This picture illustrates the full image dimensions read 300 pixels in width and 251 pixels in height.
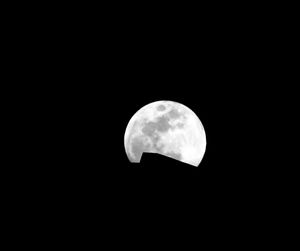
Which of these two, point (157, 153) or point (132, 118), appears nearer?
point (157, 153)

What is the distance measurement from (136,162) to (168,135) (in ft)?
3.12

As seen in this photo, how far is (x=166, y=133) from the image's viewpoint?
324 inches

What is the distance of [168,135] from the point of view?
823cm

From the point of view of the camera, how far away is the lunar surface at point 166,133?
27.0ft

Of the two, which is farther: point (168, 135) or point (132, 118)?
point (132, 118)

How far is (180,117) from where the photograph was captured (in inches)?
334

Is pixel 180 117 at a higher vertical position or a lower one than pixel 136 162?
higher

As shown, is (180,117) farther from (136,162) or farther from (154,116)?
(136,162)

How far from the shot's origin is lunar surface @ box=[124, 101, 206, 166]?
8.23m

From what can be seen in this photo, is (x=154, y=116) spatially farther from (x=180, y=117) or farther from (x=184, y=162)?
(x=184, y=162)

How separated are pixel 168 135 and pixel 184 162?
647 mm

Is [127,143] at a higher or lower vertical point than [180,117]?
lower

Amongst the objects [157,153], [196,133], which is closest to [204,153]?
[196,133]

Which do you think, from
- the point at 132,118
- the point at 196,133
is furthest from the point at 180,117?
the point at 132,118
